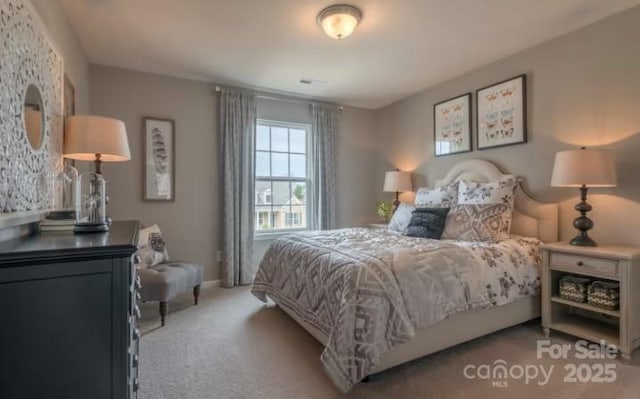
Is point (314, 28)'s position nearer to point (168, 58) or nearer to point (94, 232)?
point (168, 58)

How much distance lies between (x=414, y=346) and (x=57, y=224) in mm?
2105

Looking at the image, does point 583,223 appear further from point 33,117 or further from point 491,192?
point 33,117

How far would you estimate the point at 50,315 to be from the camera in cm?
94

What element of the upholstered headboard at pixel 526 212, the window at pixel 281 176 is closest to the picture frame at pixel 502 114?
the upholstered headboard at pixel 526 212

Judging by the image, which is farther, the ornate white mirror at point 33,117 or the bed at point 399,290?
the bed at point 399,290

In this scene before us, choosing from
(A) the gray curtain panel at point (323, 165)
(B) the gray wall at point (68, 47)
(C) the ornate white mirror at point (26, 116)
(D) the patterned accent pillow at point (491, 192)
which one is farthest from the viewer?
(A) the gray curtain panel at point (323, 165)

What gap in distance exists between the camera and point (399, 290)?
1.85 m

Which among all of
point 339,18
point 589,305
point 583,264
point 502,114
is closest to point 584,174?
point 583,264

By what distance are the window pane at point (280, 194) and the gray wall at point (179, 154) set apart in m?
0.59

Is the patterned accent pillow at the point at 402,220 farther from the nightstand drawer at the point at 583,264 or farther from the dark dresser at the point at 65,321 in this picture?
the dark dresser at the point at 65,321

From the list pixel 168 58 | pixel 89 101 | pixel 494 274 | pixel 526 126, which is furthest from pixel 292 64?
pixel 494 274

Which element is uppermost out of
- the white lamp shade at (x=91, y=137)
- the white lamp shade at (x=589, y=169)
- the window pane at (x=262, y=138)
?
the window pane at (x=262, y=138)

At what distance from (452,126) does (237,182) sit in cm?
271

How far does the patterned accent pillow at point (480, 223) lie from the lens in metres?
2.71
